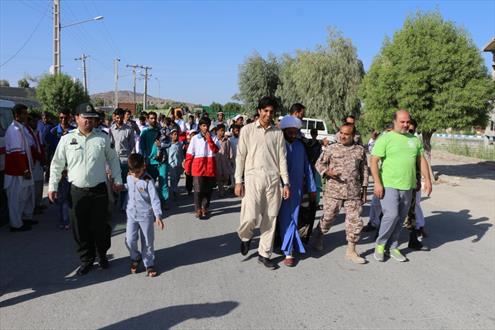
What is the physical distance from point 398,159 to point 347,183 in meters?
0.70

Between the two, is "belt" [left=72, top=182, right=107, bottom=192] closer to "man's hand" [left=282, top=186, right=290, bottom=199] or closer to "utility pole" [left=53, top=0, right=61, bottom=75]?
"man's hand" [left=282, top=186, right=290, bottom=199]

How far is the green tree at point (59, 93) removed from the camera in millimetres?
38219

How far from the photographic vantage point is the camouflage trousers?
5594mm

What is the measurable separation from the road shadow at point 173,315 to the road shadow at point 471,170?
1323 centimetres

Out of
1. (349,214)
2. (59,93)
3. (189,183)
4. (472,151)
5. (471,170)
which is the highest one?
(59,93)

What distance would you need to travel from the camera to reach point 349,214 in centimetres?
564

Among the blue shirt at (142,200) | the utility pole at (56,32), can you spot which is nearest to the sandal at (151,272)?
the blue shirt at (142,200)

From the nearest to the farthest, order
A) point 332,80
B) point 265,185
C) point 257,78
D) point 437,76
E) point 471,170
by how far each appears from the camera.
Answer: point 265,185, point 437,76, point 471,170, point 332,80, point 257,78

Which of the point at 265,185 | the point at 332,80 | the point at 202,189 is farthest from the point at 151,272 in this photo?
the point at 332,80

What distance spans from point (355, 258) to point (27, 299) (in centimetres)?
381

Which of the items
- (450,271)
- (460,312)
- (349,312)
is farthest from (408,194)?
(349,312)

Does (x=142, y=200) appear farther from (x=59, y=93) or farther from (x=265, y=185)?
(x=59, y=93)

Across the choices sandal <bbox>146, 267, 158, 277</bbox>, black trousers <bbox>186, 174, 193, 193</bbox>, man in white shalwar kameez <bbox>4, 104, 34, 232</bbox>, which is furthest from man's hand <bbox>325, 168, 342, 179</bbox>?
black trousers <bbox>186, 174, 193, 193</bbox>

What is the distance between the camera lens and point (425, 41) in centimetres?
1269
